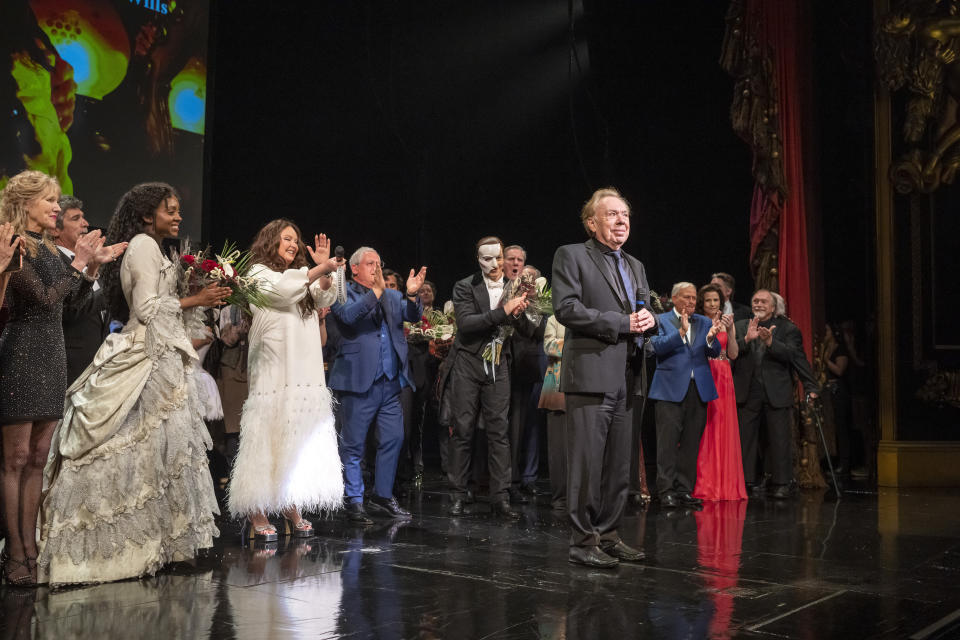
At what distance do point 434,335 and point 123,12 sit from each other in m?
3.41

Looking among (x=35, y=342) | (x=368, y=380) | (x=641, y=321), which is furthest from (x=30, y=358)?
(x=641, y=321)

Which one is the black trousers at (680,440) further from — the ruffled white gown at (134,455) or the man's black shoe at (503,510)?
the ruffled white gown at (134,455)

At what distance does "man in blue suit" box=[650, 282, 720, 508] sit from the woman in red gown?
16 cm

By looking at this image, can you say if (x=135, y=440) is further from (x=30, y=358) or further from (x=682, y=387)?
(x=682, y=387)

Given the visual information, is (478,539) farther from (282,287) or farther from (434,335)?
(434,335)

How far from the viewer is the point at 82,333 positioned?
4.04m

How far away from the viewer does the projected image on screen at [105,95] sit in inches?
254

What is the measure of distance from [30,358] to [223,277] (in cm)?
93

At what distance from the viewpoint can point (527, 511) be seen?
19.6 ft

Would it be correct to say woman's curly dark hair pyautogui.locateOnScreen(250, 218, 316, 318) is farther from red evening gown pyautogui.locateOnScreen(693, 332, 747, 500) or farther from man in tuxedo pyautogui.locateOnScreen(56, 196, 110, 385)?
red evening gown pyautogui.locateOnScreen(693, 332, 747, 500)

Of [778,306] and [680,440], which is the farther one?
[778,306]

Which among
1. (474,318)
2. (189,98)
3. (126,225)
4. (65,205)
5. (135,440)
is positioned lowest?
(135,440)

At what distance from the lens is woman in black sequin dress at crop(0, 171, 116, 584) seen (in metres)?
3.46

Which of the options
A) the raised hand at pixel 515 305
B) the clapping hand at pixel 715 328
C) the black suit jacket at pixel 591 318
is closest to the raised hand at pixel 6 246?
the black suit jacket at pixel 591 318
